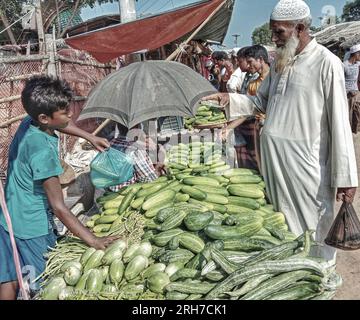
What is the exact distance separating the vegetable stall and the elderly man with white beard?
20 cm

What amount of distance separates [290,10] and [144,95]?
1.62 metres

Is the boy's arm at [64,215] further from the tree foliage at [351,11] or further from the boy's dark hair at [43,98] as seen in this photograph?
the tree foliage at [351,11]

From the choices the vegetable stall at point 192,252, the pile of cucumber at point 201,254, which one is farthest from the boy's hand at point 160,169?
the pile of cucumber at point 201,254

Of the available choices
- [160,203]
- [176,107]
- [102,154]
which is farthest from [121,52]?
[160,203]

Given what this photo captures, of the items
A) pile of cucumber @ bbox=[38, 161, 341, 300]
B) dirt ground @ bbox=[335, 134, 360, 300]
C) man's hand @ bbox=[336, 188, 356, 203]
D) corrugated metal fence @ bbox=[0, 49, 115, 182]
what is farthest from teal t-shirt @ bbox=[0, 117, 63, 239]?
corrugated metal fence @ bbox=[0, 49, 115, 182]

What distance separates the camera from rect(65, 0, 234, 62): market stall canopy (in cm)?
663

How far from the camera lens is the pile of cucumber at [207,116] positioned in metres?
5.68

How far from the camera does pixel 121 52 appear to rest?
269 inches

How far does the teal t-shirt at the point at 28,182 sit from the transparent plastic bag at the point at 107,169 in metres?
0.62

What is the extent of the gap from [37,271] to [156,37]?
16.9ft

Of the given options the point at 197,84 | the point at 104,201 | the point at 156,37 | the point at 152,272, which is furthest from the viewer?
the point at 156,37

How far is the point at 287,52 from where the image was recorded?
2.72 metres

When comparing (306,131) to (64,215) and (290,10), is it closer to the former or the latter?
(290,10)
